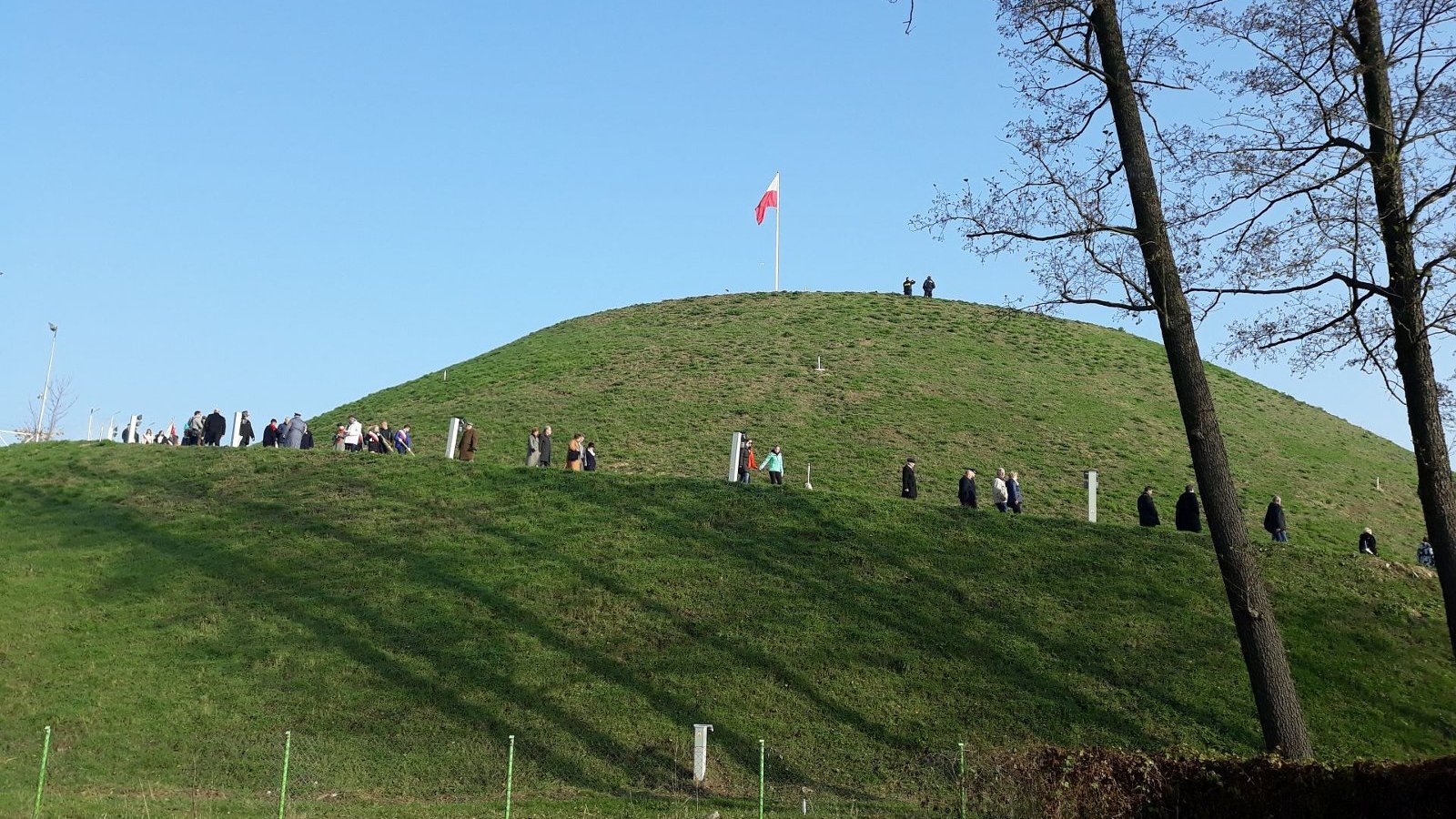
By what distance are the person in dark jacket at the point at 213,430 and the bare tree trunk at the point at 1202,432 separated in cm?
3210

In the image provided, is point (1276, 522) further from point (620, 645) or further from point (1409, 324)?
point (620, 645)

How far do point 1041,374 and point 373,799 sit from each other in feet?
142

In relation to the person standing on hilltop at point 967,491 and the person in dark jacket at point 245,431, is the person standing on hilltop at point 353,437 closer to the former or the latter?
the person in dark jacket at point 245,431

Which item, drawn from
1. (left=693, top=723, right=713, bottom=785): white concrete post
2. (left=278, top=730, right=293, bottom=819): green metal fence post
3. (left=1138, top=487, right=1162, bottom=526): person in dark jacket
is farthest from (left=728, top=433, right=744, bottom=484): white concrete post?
(left=278, top=730, right=293, bottom=819): green metal fence post

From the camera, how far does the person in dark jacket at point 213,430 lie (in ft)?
121

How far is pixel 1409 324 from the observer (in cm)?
1301

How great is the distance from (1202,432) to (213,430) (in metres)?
32.9

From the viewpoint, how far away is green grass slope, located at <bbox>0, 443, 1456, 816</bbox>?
52.9 feet

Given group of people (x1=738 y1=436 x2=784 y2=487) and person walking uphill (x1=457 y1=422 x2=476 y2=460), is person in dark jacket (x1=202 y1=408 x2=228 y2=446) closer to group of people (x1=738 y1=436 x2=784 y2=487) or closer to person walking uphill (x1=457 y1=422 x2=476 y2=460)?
person walking uphill (x1=457 y1=422 x2=476 y2=460)

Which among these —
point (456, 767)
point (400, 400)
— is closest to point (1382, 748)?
point (456, 767)

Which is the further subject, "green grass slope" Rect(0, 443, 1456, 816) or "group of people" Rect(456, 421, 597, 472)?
"group of people" Rect(456, 421, 597, 472)

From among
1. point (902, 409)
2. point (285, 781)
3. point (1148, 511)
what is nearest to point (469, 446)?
point (1148, 511)

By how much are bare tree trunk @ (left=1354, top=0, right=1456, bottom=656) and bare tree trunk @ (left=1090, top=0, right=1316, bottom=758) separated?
2.07 m

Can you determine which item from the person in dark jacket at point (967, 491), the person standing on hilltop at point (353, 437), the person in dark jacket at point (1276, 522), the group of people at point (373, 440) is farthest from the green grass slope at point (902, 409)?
the person in dark jacket at point (967, 491)
